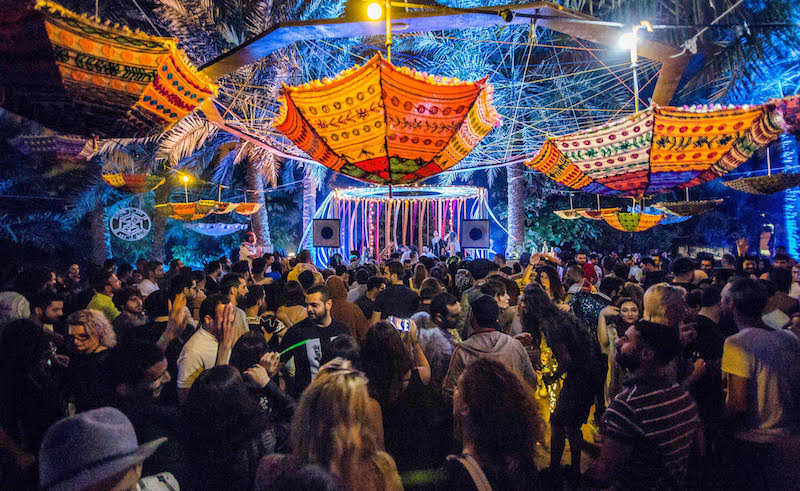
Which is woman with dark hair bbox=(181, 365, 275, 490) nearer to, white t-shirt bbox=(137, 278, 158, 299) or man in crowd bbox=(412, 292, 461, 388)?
man in crowd bbox=(412, 292, 461, 388)

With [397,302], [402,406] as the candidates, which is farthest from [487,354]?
[397,302]

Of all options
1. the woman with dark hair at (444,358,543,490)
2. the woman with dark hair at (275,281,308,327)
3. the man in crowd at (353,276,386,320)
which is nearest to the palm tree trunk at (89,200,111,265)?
the man in crowd at (353,276,386,320)

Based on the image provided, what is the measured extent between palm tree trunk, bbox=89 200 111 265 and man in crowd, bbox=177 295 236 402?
14.6 metres

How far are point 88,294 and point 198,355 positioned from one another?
326cm

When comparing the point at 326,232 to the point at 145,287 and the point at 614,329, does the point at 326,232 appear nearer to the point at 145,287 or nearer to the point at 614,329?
the point at 145,287

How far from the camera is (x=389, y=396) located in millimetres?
2770

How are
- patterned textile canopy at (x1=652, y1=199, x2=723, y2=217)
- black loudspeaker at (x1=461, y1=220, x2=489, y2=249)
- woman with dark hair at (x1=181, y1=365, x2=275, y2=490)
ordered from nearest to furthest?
1. woman with dark hair at (x1=181, y1=365, x2=275, y2=490)
2. patterned textile canopy at (x1=652, y1=199, x2=723, y2=217)
3. black loudspeaker at (x1=461, y1=220, x2=489, y2=249)

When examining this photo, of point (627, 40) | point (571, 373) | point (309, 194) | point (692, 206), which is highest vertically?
point (627, 40)

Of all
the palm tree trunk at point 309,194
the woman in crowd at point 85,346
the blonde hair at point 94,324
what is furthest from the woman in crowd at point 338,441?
the palm tree trunk at point 309,194

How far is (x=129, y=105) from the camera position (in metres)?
3.19

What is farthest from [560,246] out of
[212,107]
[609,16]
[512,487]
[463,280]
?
[512,487]

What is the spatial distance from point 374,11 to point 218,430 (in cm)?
349

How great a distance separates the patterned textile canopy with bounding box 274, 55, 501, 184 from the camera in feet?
11.9

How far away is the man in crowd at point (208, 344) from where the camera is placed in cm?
328
